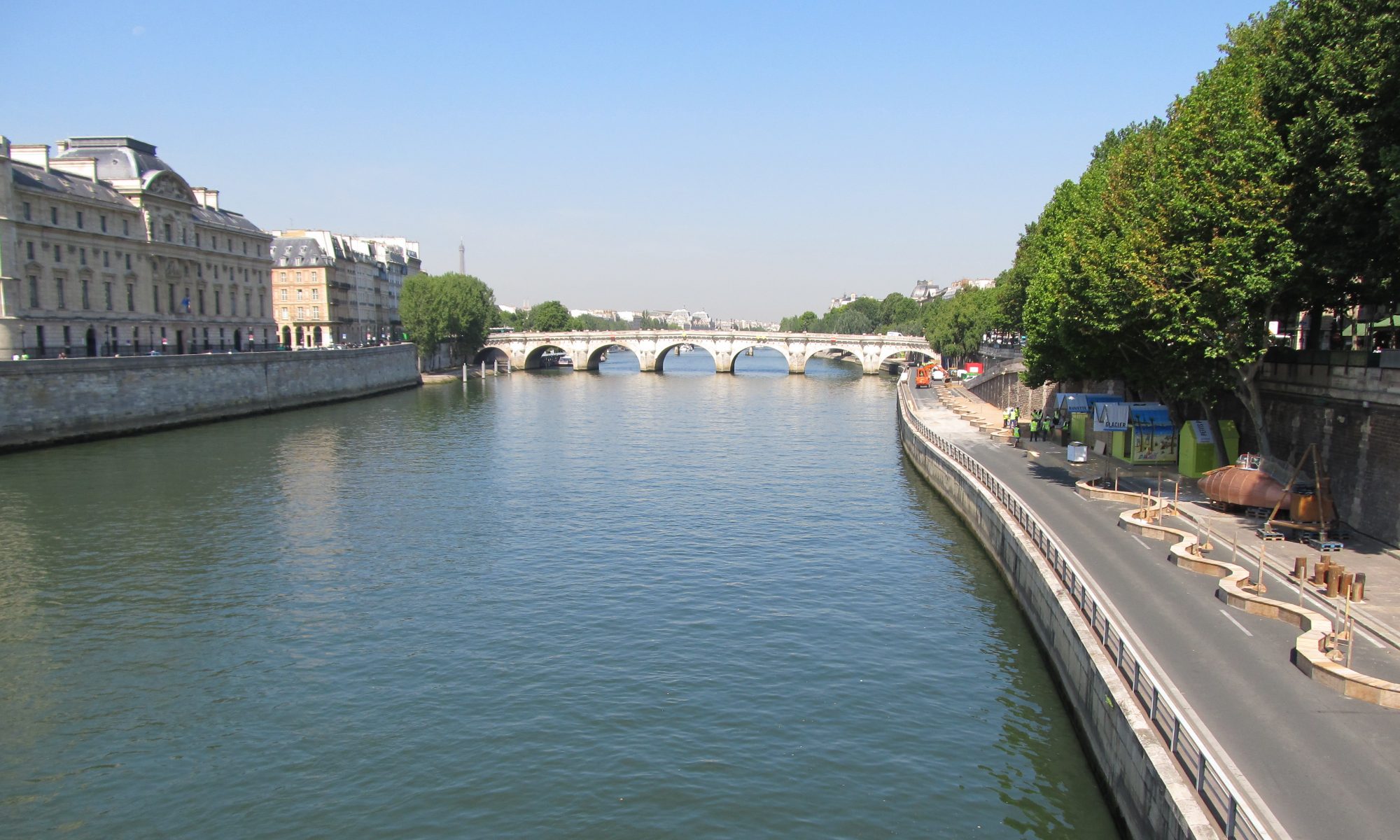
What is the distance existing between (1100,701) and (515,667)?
12.3 meters

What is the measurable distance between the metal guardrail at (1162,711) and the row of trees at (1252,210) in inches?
356

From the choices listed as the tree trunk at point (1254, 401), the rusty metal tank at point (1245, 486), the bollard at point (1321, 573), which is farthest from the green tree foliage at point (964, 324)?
the bollard at point (1321, 573)

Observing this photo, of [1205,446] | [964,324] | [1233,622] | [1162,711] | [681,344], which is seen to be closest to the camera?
[1162,711]

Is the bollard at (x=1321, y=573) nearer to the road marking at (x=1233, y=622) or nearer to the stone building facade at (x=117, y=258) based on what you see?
the road marking at (x=1233, y=622)

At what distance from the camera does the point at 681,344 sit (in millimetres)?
147250

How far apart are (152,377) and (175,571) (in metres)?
39.6

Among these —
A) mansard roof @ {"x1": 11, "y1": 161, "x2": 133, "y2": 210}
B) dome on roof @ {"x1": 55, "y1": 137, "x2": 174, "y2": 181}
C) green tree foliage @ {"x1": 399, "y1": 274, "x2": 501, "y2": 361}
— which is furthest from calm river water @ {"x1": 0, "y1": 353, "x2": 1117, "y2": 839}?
green tree foliage @ {"x1": 399, "y1": 274, "x2": 501, "y2": 361}

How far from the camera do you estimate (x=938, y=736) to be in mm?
18781

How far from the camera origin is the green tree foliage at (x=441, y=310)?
121 m

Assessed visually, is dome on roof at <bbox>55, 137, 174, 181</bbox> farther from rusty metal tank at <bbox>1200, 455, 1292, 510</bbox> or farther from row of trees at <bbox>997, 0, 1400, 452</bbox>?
rusty metal tank at <bbox>1200, 455, 1292, 510</bbox>

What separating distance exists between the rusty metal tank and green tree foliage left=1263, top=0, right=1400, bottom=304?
5223mm

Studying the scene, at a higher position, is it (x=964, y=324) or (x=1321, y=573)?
(x=964, y=324)

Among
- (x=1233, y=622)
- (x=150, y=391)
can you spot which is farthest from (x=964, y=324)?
(x=1233, y=622)

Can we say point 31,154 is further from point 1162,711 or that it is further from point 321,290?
point 1162,711
